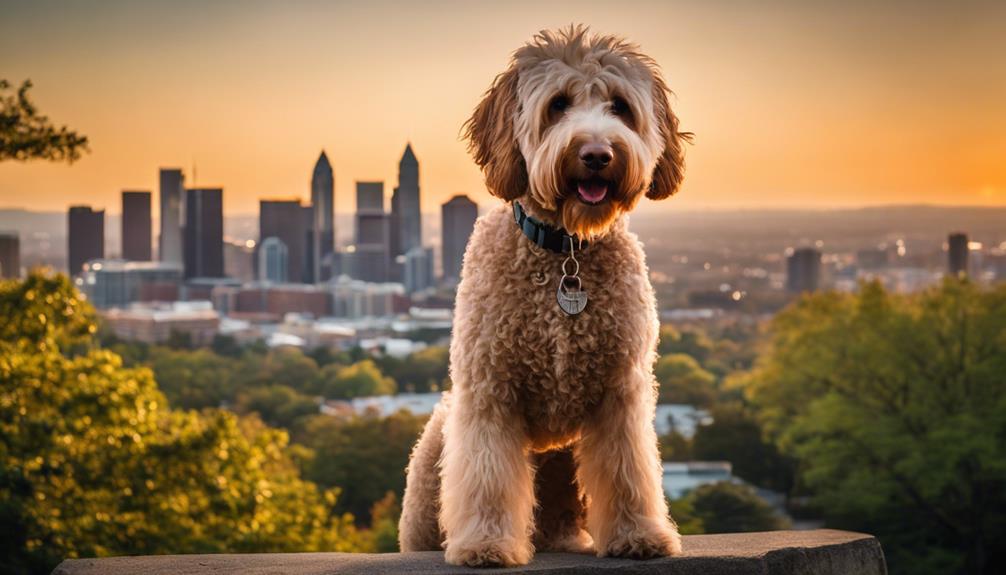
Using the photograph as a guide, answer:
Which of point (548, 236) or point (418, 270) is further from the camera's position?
point (418, 270)

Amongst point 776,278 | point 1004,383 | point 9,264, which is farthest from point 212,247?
point 1004,383

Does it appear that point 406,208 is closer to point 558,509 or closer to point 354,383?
point 354,383

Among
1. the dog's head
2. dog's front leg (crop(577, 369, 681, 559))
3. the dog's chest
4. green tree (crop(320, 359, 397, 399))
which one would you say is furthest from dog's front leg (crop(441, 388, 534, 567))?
green tree (crop(320, 359, 397, 399))

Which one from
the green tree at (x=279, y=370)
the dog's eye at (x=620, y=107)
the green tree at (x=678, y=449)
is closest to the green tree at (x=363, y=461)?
the green tree at (x=678, y=449)

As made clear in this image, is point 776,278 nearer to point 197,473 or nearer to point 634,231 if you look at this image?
point 197,473

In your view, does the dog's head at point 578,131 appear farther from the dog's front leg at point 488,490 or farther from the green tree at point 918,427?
the green tree at point 918,427

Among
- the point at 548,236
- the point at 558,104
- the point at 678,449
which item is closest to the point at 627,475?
the point at 548,236
